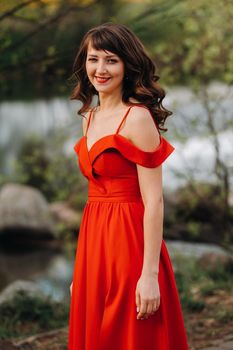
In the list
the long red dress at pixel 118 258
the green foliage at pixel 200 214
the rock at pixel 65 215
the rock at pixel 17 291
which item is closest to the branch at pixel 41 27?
the rock at pixel 17 291

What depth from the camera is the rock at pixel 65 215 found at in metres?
11.2

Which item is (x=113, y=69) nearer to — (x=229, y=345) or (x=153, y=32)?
(x=229, y=345)

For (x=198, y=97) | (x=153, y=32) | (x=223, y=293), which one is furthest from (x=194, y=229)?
(x=153, y=32)

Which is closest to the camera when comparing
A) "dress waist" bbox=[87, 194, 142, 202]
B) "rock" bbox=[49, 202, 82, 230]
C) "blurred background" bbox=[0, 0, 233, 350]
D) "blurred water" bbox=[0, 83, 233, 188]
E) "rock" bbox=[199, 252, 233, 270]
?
"dress waist" bbox=[87, 194, 142, 202]

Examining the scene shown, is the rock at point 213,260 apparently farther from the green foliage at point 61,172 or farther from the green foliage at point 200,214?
the green foliage at point 61,172

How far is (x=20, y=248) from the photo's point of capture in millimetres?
11188

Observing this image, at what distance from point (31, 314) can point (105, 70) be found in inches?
140

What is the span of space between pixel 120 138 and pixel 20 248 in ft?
29.0

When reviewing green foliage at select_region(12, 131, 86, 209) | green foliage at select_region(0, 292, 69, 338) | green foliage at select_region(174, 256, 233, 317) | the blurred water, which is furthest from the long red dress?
green foliage at select_region(12, 131, 86, 209)

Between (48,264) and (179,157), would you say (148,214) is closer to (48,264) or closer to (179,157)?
(179,157)

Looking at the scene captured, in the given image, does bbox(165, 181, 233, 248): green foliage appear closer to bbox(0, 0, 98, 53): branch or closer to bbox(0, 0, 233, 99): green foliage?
bbox(0, 0, 233, 99): green foliage

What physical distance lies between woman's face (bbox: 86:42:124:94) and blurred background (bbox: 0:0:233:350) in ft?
1.25

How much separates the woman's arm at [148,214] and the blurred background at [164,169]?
0.61 metres

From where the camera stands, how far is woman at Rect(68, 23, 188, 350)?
257 centimetres
